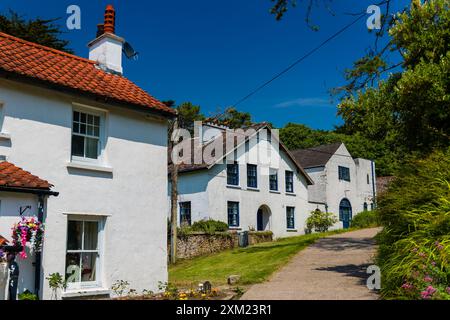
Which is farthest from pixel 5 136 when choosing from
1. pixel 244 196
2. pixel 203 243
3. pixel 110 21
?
pixel 244 196

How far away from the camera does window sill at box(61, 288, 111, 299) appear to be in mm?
11172

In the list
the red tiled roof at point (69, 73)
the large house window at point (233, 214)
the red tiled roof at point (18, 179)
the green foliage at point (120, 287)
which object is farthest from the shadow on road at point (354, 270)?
the large house window at point (233, 214)

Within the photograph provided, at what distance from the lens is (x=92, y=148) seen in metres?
12.6

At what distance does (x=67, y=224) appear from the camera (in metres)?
11.6

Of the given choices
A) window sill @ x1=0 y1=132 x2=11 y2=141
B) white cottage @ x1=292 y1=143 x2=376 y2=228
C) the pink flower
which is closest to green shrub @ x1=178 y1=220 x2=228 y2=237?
white cottage @ x1=292 y1=143 x2=376 y2=228

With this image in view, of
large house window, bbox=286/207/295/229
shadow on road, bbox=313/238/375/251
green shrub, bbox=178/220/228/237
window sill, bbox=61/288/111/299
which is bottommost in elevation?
window sill, bbox=61/288/111/299

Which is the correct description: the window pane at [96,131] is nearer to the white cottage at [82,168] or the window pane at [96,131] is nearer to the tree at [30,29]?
the white cottage at [82,168]

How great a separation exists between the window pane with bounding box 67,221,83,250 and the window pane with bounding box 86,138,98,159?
176 centimetres

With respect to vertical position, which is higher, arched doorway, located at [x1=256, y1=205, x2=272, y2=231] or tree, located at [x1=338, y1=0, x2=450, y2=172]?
tree, located at [x1=338, y1=0, x2=450, y2=172]

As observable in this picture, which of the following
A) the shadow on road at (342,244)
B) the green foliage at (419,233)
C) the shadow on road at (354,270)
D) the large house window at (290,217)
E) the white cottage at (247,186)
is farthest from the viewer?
the large house window at (290,217)

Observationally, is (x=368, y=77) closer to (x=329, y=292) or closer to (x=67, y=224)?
(x=329, y=292)

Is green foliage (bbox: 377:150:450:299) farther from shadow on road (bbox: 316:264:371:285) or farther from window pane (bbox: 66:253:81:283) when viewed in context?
window pane (bbox: 66:253:81:283)

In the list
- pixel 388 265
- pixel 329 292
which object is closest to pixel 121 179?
pixel 329 292

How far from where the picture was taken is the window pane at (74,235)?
38.6ft
